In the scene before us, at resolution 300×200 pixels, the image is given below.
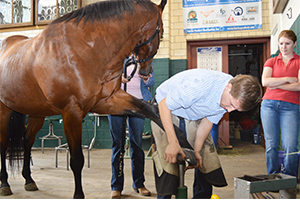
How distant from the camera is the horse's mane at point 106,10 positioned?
1698mm

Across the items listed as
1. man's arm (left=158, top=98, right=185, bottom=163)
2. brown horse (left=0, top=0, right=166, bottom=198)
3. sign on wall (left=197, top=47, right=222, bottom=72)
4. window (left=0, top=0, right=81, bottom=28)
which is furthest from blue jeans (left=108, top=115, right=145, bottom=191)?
window (left=0, top=0, right=81, bottom=28)

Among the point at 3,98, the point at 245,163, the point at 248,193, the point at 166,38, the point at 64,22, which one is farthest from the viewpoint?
the point at 166,38

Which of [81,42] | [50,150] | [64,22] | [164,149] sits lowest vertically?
[50,150]

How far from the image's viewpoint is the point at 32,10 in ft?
17.4

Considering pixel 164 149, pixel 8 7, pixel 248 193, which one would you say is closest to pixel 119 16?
pixel 164 149

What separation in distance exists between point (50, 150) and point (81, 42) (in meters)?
4.19

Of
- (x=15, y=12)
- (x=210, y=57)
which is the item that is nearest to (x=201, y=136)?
(x=210, y=57)


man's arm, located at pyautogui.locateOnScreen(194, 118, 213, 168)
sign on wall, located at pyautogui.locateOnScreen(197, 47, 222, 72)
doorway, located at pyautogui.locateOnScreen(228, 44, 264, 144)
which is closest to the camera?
man's arm, located at pyautogui.locateOnScreen(194, 118, 213, 168)

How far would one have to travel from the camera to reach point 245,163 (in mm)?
3732

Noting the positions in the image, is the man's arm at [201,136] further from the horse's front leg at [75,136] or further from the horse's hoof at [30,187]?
the horse's hoof at [30,187]

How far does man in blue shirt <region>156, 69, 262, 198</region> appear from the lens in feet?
4.16

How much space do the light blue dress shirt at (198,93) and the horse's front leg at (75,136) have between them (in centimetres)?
57

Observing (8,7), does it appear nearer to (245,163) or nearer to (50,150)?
(50,150)

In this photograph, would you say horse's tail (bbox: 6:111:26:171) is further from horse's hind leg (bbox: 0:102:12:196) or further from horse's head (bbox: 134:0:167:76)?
horse's head (bbox: 134:0:167:76)
